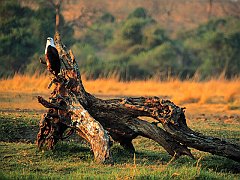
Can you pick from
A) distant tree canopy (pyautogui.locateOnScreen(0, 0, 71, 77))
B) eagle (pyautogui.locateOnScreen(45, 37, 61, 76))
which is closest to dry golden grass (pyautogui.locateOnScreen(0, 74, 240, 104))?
distant tree canopy (pyautogui.locateOnScreen(0, 0, 71, 77))

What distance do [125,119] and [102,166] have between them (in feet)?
3.69

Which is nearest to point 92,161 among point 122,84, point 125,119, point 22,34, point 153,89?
point 125,119

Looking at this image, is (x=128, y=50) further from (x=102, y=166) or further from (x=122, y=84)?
(x=102, y=166)

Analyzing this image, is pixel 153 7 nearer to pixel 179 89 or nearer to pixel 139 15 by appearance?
pixel 139 15

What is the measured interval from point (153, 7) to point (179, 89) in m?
53.7

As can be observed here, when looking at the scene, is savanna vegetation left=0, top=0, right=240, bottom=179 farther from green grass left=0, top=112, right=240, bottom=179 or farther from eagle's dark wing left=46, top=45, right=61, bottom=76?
eagle's dark wing left=46, top=45, right=61, bottom=76

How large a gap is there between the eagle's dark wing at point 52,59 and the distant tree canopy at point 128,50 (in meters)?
15.8

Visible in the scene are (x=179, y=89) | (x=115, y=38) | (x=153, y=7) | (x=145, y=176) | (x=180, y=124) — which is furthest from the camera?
(x=153, y=7)

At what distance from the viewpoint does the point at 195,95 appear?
1866cm

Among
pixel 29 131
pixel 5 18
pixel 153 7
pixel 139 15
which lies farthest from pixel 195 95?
pixel 153 7

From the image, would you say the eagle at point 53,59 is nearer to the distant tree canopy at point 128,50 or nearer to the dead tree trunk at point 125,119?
the dead tree trunk at point 125,119

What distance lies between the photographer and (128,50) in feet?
115

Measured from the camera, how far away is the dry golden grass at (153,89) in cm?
1883

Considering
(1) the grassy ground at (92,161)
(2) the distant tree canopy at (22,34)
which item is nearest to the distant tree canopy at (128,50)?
(2) the distant tree canopy at (22,34)
